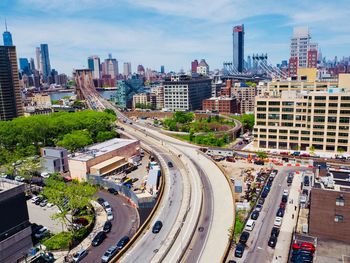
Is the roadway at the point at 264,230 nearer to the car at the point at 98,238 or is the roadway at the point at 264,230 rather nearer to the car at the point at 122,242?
the car at the point at 122,242

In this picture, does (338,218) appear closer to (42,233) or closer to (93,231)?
(93,231)

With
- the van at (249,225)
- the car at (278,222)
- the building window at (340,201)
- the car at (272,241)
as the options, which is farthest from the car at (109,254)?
the building window at (340,201)

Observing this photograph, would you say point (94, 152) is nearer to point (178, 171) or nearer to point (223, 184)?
point (178, 171)

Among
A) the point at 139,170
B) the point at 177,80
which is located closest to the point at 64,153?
the point at 139,170

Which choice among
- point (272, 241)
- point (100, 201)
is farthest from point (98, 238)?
point (272, 241)

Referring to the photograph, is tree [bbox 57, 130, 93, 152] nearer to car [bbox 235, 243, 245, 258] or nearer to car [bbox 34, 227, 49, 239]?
car [bbox 34, 227, 49, 239]

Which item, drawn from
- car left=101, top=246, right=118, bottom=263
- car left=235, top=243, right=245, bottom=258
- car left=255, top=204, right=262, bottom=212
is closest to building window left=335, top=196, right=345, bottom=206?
car left=235, top=243, right=245, bottom=258
